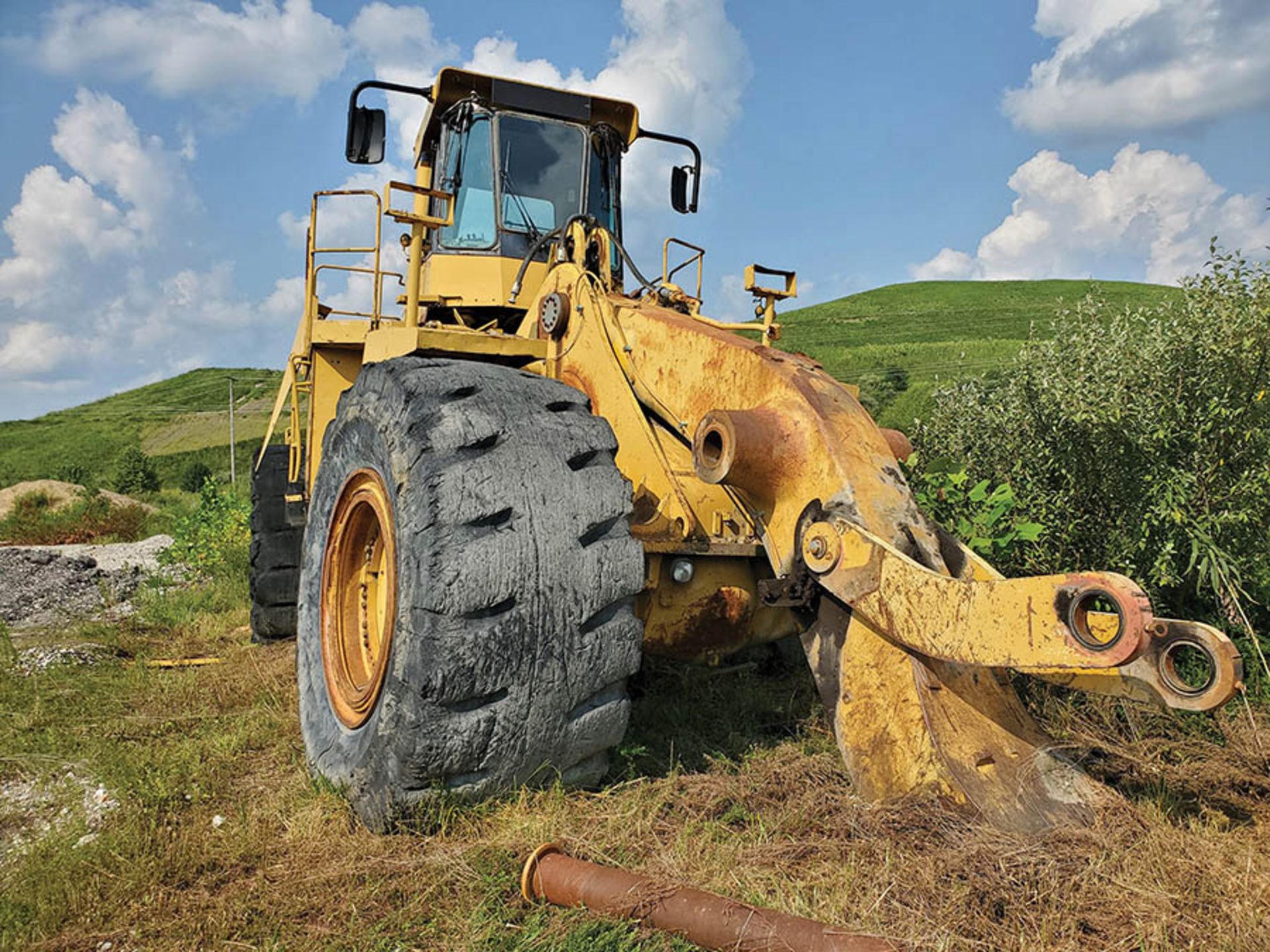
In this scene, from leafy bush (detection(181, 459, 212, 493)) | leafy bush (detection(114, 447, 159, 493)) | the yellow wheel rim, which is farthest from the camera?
leafy bush (detection(181, 459, 212, 493))

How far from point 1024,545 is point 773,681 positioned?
187 cm

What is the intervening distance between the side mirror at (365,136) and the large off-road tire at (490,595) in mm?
3019

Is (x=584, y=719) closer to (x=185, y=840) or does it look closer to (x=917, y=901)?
(x=917, y=901)

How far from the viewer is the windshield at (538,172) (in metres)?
5.78

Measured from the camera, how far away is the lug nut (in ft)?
12.8

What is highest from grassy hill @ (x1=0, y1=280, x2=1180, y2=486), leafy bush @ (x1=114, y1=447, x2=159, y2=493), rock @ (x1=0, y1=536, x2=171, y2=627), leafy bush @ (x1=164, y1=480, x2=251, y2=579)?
grassy hill @ (x1=0, y1=280, x2=1180, y2=486)

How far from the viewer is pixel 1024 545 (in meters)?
5.98

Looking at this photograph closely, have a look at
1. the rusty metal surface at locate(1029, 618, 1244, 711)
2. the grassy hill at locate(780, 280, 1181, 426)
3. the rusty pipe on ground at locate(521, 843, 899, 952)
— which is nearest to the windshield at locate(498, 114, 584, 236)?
the rusty pipe on ground at locate(521, 843, 899, 952)

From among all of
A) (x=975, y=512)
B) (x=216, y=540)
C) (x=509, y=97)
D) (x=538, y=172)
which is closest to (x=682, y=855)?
(x=975, y=512)

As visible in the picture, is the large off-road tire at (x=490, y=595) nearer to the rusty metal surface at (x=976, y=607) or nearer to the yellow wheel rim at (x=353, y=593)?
the yellow wheel rim at (x=353, y=593)

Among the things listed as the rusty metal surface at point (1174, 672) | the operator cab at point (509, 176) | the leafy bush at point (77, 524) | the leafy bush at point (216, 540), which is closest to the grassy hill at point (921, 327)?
the leafy bush at point (216, 540)

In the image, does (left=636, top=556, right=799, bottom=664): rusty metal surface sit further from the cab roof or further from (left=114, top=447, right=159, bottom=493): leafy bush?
(left=114, top=447, right=159, bottom=493): leafy bush

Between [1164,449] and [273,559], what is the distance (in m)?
6.15

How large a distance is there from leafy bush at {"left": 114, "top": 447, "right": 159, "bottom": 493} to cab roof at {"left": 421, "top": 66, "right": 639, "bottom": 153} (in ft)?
104
